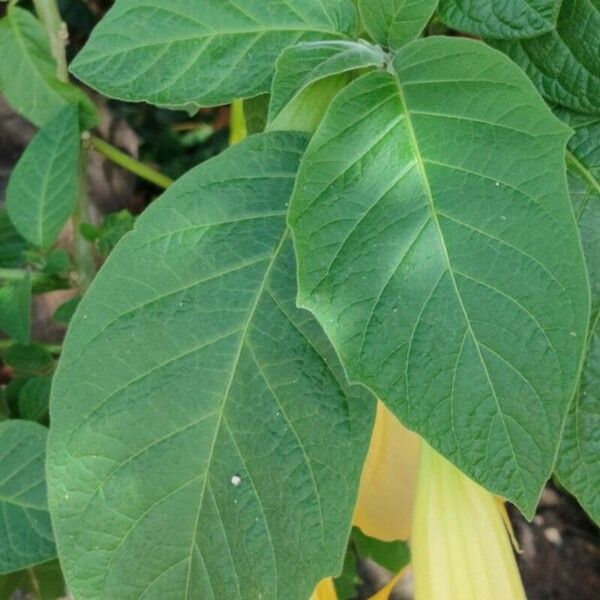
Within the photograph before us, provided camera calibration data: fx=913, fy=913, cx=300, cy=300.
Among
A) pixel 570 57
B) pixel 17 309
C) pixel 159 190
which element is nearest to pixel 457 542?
pixel 570 57

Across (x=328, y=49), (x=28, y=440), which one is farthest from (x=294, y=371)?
(x=28, y=440)

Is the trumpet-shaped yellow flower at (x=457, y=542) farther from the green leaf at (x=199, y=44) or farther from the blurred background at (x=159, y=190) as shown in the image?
the blurred background at (x=159, y=190)

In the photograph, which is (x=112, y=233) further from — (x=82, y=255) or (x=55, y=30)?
(x=55, y=30)

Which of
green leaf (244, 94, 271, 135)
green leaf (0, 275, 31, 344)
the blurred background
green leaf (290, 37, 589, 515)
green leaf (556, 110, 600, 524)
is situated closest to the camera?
green leaf (290, 37, 589, 515)

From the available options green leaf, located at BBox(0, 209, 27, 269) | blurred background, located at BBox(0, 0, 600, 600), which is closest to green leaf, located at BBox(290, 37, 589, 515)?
green leaf, located at BBox(0, 209, 27, 269)

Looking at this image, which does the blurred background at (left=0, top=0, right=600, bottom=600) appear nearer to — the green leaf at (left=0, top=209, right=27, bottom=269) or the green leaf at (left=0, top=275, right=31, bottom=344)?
the green leaf at (left=0, top=209, right=27, bottom=269)

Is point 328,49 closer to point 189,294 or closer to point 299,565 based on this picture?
point 189,294

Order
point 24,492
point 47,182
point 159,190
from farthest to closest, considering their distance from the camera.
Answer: point 159,190 < point 47,182 < point 24,492
